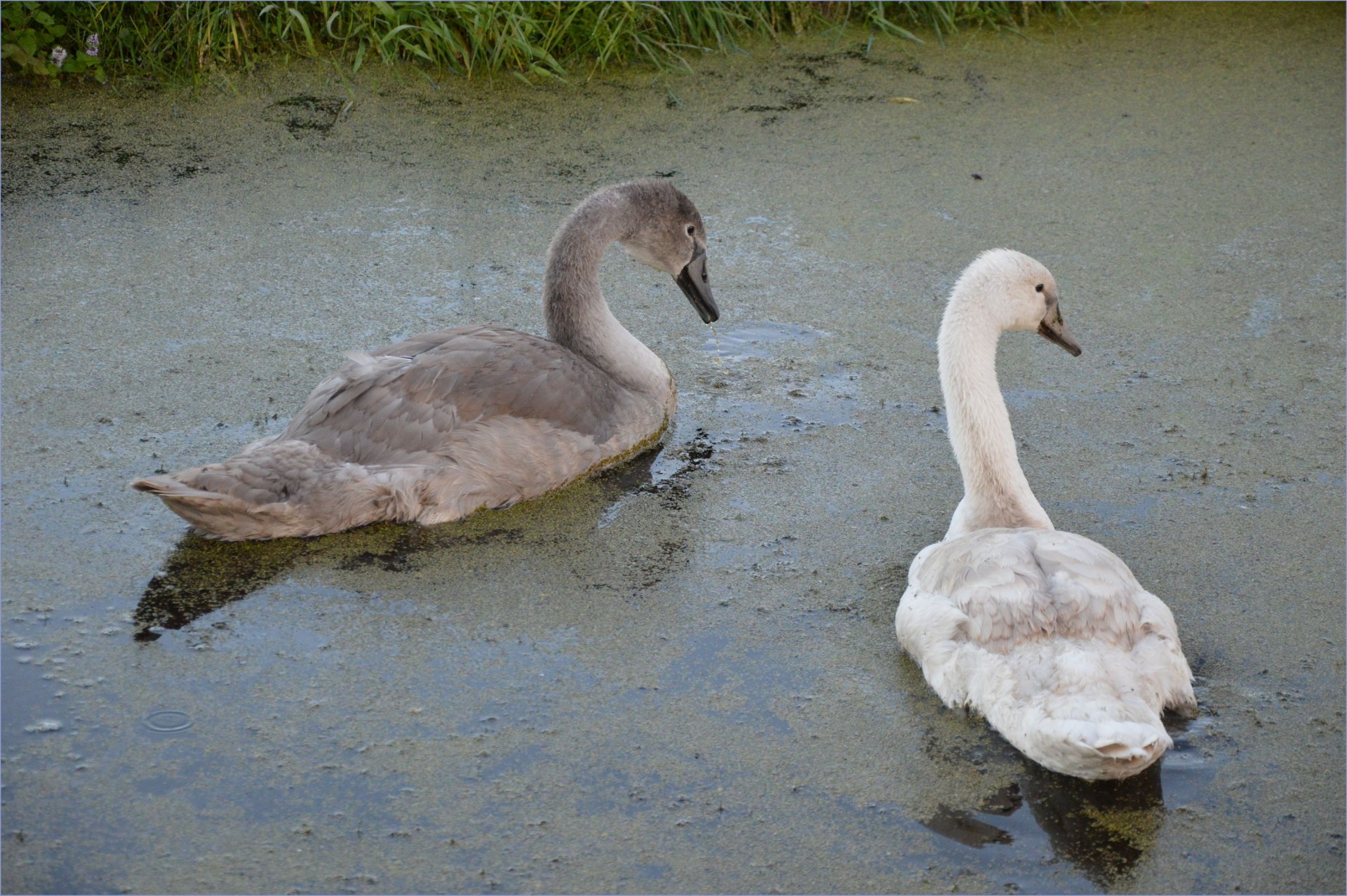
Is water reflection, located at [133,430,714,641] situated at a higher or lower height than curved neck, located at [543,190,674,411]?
lower

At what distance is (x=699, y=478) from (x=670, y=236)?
82 cm

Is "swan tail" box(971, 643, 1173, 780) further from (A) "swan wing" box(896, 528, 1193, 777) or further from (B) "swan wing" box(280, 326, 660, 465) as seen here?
(B) "swan wing" box(280, 326, 660, 465)

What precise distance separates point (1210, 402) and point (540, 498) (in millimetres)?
2038

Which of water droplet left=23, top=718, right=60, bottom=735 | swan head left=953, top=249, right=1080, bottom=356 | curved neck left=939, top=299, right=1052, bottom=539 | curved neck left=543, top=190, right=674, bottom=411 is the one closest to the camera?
water droplet left=23, top=718, right=60, bottom=735

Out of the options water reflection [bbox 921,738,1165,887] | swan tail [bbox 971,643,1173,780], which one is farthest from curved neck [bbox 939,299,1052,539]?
water reflection [bbox 921,738,1165,887]

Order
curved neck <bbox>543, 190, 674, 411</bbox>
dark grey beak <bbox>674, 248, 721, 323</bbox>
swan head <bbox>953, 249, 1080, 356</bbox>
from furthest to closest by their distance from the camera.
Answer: dark grey beak <bbox>674, 248, 721, 323</bbox> → curved neck <bbox>543, 190, 674, 411</bbox> → swan head <bbox>953, 249, 1080, 356</bbox>

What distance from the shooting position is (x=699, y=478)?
391cm

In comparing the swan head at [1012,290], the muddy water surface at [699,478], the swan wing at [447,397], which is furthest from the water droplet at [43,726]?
the swan head at [1012,290]

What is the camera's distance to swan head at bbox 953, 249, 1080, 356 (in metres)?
3.53

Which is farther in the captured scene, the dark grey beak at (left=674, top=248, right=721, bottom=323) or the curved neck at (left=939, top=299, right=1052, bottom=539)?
the dark grey beak at (left=674, top=248, right=721, bottom=323)

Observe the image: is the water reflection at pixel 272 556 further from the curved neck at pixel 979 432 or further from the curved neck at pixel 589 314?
the curved neck at pixel 979 432

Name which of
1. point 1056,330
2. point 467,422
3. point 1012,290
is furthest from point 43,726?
point 1056,330

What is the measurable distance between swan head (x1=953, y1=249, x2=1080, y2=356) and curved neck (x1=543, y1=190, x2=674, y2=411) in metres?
0.97

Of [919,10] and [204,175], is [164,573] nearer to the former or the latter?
[204,175]
